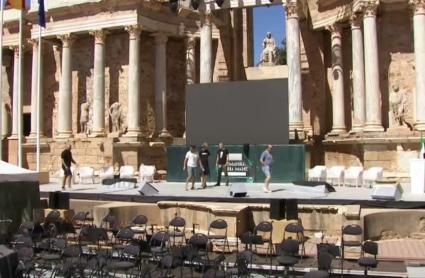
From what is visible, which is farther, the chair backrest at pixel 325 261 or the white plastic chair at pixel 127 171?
the white plastic chair at pixel 127 171

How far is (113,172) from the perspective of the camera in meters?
28.3

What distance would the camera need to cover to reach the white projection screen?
84.9 ft

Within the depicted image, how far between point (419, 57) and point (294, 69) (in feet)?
19.8

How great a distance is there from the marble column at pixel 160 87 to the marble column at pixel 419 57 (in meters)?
14.2

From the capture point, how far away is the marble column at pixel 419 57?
24.3m

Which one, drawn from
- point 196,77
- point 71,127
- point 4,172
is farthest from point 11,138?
point 4,172

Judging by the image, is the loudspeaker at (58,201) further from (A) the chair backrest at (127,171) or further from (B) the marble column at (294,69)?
(B) the marble column at (294,69)

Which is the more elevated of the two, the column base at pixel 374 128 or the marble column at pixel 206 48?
the marble column at pixel 206 48

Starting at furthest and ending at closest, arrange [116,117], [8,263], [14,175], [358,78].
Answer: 1. [116,117]
2. [358,78]
3. [14,175]
4. [8,263]

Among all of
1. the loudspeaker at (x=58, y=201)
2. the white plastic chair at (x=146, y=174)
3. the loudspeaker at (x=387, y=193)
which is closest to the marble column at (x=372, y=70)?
the loudspeaker at (x=387, y=193)

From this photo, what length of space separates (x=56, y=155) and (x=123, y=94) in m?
5.44

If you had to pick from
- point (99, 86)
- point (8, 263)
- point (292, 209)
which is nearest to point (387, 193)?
point (292, 209)

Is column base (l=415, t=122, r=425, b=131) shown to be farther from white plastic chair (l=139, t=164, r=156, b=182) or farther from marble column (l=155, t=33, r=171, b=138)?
marble column (l=155, t=33, r=171, b=138)

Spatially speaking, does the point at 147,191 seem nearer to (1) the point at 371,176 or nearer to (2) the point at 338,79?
(1) the point at 371,176
